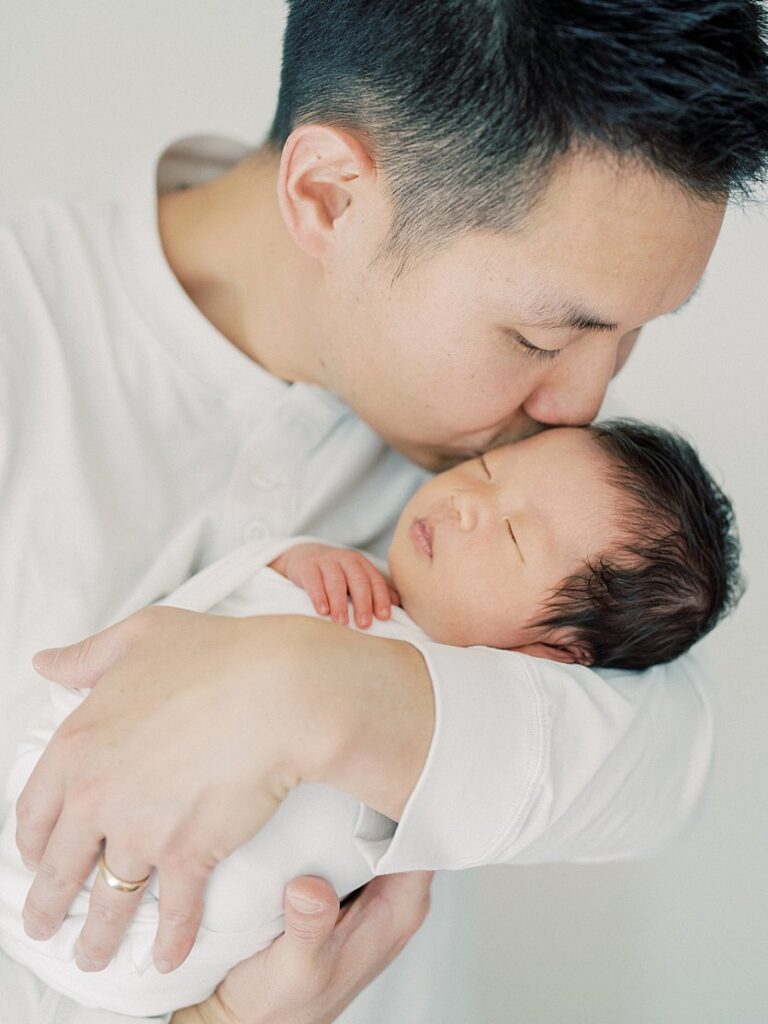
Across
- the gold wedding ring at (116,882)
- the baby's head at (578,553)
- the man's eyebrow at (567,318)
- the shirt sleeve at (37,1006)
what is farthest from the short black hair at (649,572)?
the shirt sleeve at (37,1006)

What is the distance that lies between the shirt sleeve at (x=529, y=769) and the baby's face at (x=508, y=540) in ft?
0.41

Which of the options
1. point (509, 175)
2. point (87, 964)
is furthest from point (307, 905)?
point (509, 175)

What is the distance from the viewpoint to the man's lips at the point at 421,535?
4.55 feet

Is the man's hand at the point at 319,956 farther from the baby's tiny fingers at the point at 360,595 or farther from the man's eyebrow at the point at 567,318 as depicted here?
the man's eyebrow at the point at 567,318

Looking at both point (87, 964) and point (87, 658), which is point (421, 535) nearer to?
point (87, 658)

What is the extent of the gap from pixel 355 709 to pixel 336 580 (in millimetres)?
337

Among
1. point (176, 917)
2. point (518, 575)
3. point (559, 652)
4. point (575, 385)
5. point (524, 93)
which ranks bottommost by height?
point (176, 917)

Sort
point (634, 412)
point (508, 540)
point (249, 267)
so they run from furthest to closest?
1. point (634, 412)
2. point (249, 267)
3. point (508, 540)

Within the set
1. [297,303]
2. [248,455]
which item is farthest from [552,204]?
[248,455]

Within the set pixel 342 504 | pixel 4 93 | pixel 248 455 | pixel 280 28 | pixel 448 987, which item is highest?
pixel 280 28

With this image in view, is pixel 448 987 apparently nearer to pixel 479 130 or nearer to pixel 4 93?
pixel 479 130

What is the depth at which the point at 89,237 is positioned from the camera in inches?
58.0

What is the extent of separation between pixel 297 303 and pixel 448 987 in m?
0.97

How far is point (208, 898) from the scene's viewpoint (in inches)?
44.0
